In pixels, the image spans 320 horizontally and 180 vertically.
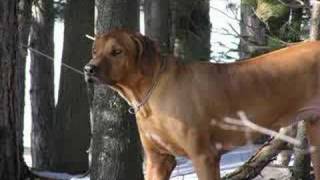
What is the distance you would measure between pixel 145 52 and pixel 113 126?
1998mm

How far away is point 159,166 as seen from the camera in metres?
4.73

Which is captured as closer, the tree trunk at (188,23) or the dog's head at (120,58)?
the dog's head at (120,58)

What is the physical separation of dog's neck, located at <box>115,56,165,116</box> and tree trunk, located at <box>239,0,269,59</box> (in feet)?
8.50

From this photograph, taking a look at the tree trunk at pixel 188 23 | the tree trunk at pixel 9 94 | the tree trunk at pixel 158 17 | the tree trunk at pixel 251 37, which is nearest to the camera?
the tree trunk at pixel 9 94

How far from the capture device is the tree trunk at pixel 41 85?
1493 centimetres

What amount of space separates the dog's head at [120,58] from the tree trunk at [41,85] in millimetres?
10567

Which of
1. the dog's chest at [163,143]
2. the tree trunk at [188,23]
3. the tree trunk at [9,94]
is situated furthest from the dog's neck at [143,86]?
the tree trunk at [188,23]

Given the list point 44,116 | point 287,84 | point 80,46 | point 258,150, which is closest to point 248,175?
point 258,150

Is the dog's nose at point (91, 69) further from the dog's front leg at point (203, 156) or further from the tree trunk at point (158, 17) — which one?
the tree trunk at point (158, 17)

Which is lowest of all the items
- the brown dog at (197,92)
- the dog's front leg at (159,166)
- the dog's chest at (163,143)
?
the dog's front leg at (159,166)

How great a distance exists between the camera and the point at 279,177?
6637mm

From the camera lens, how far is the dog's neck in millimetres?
4422

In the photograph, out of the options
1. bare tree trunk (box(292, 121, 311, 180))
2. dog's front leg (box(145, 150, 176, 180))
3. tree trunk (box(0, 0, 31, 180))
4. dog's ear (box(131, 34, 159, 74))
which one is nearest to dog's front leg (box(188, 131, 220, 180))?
dog's front leg (box(145, 150, 176, 180))

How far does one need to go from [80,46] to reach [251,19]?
574cm
